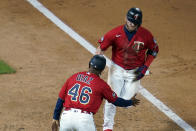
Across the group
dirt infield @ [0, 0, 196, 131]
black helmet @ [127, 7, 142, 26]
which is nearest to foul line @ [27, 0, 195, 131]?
dirt infield @ [0, 0, 196, 131]

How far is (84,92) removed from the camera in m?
7.13

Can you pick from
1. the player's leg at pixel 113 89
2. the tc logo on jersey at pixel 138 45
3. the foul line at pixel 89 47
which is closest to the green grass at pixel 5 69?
the foul line at pixel 89 47

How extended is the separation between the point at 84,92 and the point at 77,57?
5.44m

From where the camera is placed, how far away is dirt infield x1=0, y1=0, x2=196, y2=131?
990 centimetres

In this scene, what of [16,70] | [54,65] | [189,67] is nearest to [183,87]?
[189,67]

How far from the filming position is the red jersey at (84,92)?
7145mm

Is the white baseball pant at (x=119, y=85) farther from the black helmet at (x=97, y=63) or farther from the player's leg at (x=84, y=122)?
the player's leg at (x=84, y=122)

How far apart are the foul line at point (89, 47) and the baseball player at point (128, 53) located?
1486mm

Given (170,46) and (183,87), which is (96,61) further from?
(170,46)

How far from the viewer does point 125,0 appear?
16.1 meters

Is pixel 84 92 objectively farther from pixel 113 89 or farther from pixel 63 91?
pixel 113 89

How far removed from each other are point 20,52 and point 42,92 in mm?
2243

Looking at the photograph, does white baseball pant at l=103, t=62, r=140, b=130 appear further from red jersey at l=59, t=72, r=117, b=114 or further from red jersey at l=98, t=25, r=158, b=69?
→ red jersey at l=59, t=72, r=117, b=114

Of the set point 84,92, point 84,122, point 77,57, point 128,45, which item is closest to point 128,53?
point 128,45
